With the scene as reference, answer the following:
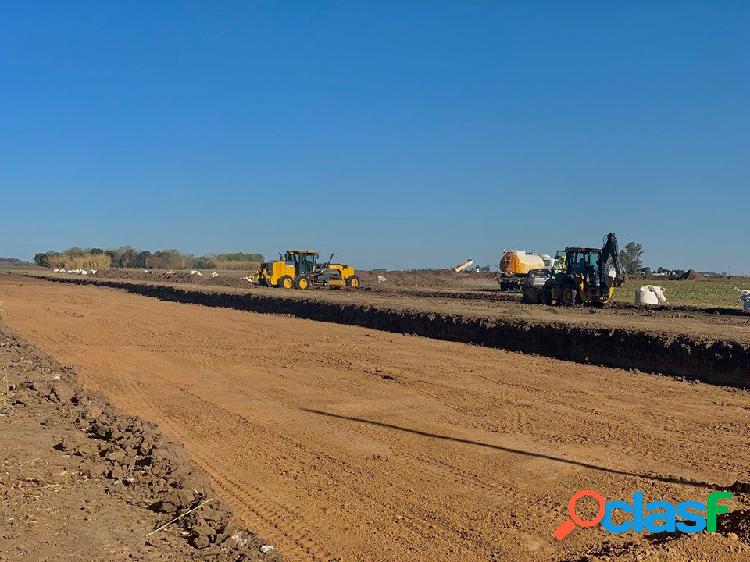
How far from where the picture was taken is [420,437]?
10586mm

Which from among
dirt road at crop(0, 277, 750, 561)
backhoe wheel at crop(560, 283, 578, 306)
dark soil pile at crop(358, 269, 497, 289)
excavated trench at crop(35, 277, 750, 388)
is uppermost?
dark soil pile at crop(358, 269, 497, 289)

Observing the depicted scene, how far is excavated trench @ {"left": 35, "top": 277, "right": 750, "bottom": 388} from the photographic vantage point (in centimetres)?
1634

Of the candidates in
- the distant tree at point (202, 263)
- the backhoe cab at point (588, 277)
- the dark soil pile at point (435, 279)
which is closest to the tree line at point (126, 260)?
the distant tree at point (202, 263)

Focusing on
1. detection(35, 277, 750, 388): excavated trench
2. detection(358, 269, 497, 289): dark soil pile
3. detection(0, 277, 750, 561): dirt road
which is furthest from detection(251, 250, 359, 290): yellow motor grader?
detection(0, 277, 750, 561): dirt road

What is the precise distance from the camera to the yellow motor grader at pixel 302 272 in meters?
51.1

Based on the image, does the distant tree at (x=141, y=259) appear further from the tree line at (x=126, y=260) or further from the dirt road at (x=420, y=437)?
the dirt road at (x=420, y=437)

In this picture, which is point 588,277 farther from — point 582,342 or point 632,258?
point 632,258

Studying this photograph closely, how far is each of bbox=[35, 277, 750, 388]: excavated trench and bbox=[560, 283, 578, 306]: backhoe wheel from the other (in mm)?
9528

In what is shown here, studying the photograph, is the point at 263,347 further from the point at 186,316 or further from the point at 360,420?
the point at 186,316

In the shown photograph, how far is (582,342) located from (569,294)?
15033 millimetres

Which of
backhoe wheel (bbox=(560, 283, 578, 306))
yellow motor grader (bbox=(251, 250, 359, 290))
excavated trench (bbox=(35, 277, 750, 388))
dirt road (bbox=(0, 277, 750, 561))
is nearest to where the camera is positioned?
dirt road (bbox=(0, 277, 750, 561))

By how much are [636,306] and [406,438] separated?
25.5 meters

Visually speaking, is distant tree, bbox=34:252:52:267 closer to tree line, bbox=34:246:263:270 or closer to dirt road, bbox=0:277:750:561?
tree line, bbox=34:246:263:270

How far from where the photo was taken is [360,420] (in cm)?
1170
